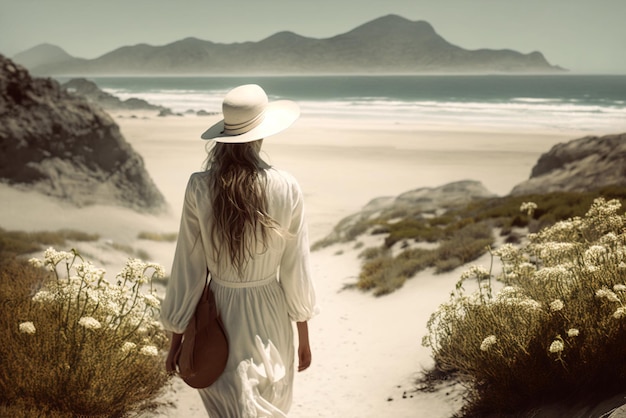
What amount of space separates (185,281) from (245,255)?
287 mm

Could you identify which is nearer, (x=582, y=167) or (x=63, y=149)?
(x=63, y=149)

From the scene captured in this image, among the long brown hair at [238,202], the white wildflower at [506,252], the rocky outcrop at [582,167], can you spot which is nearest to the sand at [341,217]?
the white wildflower at [506,252]

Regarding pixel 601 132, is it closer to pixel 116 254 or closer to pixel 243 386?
pixel 116 254

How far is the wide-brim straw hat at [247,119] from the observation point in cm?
Result: 234

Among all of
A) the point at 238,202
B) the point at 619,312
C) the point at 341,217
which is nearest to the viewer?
the point at 238,202

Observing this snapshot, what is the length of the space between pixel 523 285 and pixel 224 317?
10.2ft

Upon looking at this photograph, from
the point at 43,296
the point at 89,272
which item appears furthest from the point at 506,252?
the point at 43,296

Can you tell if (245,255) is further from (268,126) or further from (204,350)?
(268,126)

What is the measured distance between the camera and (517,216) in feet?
30.6

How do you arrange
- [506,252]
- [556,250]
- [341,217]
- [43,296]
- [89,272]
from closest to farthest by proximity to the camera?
1. [89,272]
2. [43,296]
3. [556,250]
4. [506,252]
5. [341,217]

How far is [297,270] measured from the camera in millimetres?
2543

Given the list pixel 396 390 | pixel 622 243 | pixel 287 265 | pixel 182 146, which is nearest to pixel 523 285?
pixel 622 243

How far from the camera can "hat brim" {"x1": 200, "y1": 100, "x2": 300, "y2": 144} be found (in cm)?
231

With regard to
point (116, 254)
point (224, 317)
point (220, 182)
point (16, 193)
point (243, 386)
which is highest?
point (220, 182)
